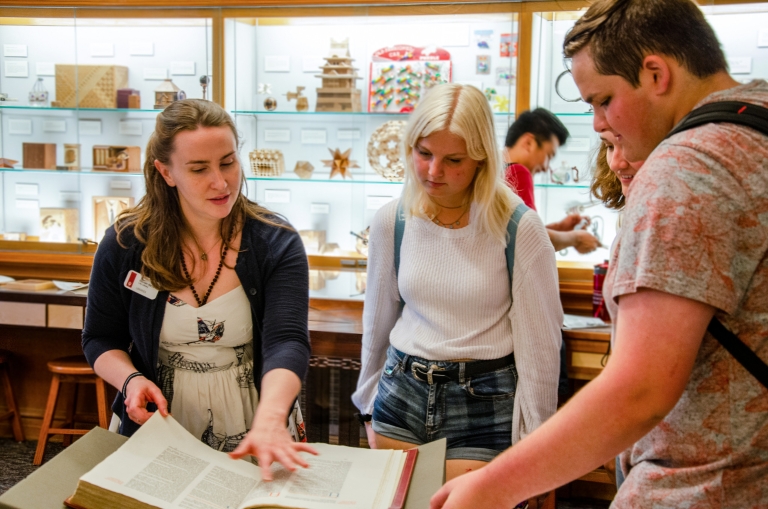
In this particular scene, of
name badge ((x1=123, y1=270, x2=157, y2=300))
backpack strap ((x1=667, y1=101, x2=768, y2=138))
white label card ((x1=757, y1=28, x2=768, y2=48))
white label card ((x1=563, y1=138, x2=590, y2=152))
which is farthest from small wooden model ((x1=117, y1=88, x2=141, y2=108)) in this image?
backpack strap ((x1=667, y1=101, x2=768, y2=138))

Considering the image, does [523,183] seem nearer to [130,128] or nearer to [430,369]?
[430,369]

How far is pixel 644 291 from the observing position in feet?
2.52

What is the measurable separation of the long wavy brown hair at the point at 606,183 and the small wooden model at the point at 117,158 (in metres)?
3.27

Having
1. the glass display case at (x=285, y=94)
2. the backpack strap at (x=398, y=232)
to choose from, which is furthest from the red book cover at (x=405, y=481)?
the glass display case at (x=285, y=94)

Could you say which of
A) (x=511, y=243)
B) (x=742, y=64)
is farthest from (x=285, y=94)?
(x=511, y=243)

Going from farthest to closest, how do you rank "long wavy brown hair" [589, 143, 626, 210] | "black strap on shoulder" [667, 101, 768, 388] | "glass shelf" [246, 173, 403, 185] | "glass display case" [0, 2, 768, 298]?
1. "glass shelf" [246, 173, 403, 185]
2. "glass display case" [0, 2, 768, 298]
3. "long wavy brown hair" [589, 143, 626, 210]
4. "black strap on shoulder" [667, 101, 768, 388]

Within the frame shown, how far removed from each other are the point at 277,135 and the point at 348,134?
0.42 meters

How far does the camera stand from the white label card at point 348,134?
412 cm

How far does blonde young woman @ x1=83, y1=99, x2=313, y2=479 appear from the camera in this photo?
1.63 metres

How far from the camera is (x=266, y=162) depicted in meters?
4.05

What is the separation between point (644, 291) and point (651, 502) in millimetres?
261

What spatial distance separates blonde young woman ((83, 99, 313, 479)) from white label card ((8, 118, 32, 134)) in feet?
10.1

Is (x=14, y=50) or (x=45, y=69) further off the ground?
(x=14, y=50)

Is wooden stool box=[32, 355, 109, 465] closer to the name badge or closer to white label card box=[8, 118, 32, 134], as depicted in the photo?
white label card box=[8, 118, 32, 134]
